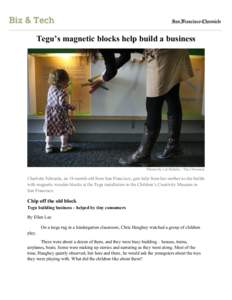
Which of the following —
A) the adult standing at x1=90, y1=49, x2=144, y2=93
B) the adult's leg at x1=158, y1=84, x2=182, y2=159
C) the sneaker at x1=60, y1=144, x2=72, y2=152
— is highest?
the adult standing at x1=90, y1=49, x2=144, y2=93

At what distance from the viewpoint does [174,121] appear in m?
0.93

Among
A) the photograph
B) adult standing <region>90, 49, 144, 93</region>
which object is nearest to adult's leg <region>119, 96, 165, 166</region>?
the photograph

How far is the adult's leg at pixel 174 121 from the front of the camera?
2.99 feet

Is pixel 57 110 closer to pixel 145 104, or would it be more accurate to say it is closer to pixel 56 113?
pixel 56 113

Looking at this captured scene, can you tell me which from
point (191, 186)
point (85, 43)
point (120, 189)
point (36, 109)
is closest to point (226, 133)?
point (191, 186)

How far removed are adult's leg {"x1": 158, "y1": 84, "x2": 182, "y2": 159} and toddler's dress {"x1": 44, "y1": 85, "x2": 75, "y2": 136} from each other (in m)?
0.37

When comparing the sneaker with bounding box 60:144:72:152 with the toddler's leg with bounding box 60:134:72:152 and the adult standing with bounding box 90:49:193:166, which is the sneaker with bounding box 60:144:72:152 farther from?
the adult standing with bounding box 90:49:193:166

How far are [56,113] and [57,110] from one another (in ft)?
0.07

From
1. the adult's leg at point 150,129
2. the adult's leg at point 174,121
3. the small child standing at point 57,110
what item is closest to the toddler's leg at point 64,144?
the small child standing at point 57,110

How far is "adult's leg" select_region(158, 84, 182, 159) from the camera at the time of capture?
2.99ft

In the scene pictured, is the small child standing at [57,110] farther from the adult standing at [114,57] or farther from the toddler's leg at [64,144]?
the adult standing at [114,57]

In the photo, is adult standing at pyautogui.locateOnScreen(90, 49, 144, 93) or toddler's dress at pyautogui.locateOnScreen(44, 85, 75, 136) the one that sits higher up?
adult standing at pyautogui.locateOnScreen(90, 49, 144, 93)

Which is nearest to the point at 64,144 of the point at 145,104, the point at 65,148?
the point at 65,148

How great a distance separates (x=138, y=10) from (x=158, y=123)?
0.31m
